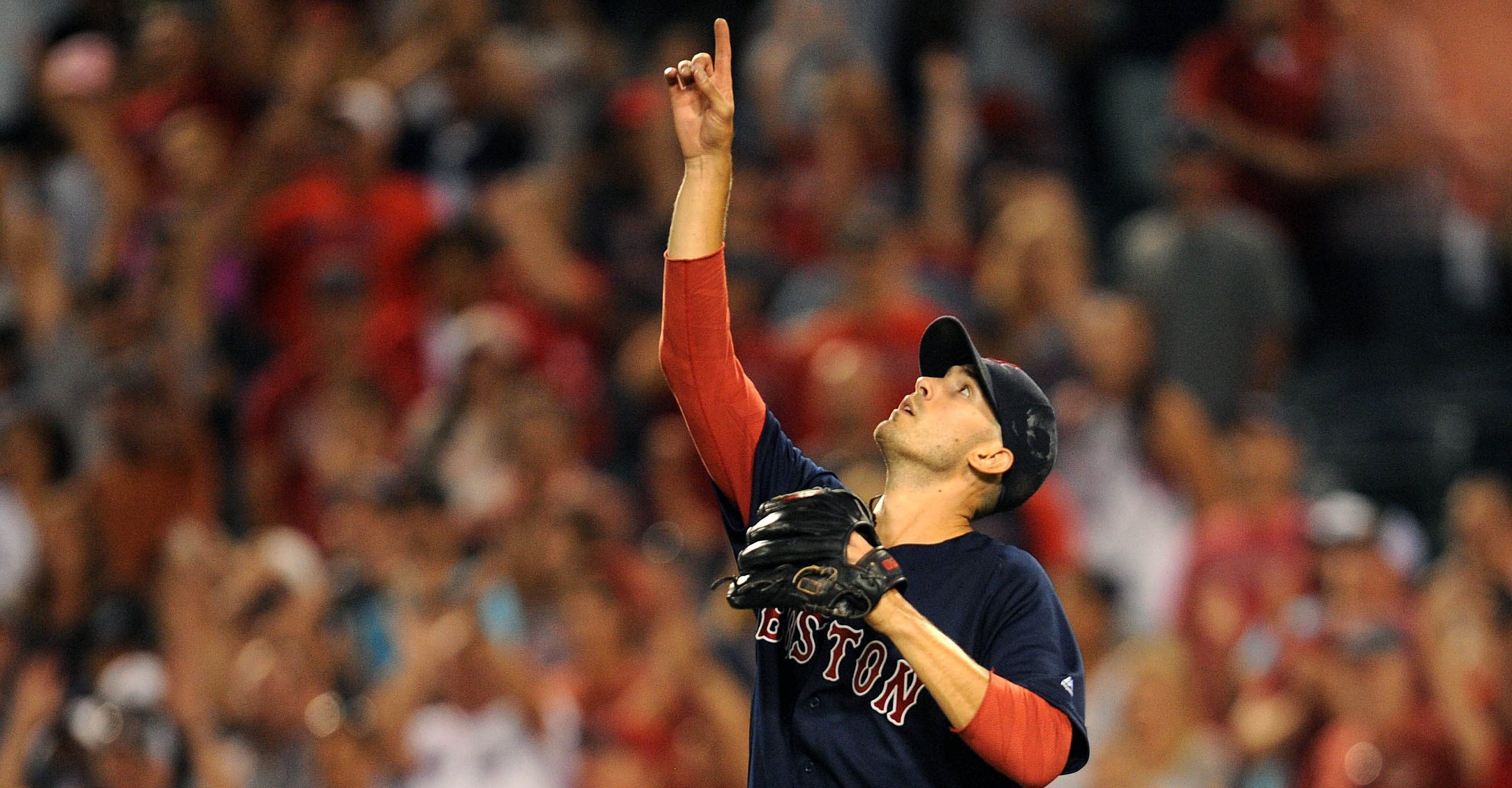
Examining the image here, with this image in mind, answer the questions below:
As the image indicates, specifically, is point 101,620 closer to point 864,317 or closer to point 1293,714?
point 864,317

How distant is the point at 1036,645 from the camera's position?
118 inches

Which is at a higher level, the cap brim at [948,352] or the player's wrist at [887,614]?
the cap brim at [948,352]

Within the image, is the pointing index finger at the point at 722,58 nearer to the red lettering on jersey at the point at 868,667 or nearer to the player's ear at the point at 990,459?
the player's ear at the point at 990,459

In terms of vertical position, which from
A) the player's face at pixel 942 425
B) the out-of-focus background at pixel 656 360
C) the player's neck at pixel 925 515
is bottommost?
the out-of-focus background at pixel 656 360

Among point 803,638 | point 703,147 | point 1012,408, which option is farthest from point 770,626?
point 703,147

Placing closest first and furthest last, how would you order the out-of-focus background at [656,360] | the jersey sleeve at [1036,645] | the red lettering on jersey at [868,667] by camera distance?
1. the jersey sleeve at [1036,645]
2. the red lettering on jersey at [868,667]
3. the out-of-focus background at [656,360]

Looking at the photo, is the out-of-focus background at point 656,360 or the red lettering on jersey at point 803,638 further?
the out-of-focus background at point 656,360

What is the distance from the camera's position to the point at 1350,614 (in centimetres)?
650

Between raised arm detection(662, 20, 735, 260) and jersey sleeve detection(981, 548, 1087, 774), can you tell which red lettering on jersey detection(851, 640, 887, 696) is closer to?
jersey sleeve detection(981, 548, 1087, 774)

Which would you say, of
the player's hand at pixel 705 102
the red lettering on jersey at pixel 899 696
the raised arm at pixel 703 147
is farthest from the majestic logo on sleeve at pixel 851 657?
the player's hand at pixel 705 102

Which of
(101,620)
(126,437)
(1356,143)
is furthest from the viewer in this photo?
(1356,143)

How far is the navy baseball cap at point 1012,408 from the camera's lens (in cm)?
321

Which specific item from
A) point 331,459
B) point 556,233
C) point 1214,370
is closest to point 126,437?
point 331,459

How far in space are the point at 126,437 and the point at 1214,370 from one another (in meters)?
4.25
